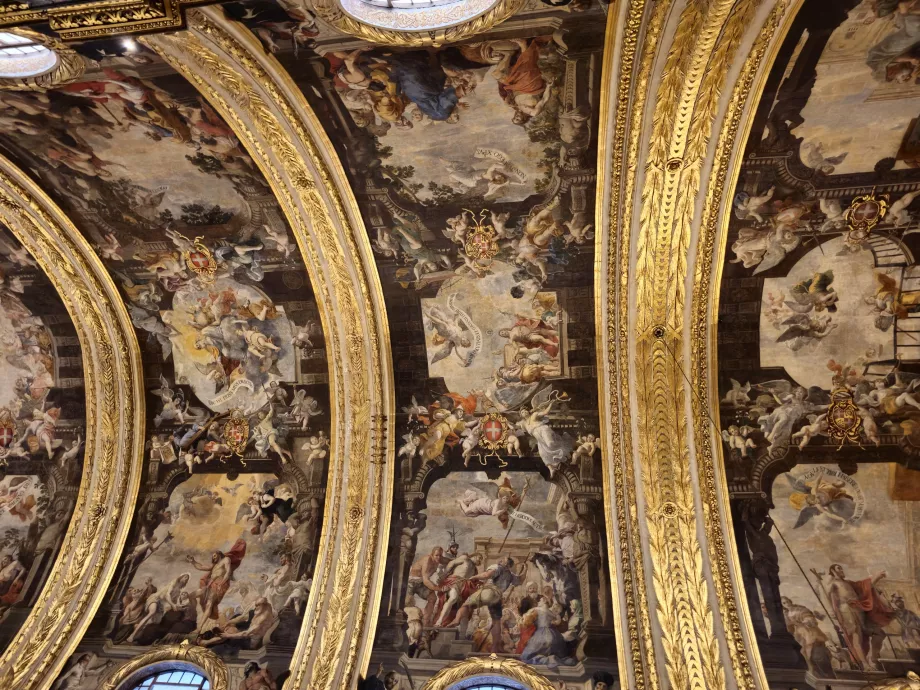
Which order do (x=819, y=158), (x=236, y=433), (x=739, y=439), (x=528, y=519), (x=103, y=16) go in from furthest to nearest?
(x=236, y=433) → (x=528, y=519) → (x=739, y=439) → (x=819, y=158) → (x=103, y=16)

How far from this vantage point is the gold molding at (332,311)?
767 cm

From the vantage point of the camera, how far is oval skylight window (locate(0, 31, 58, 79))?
25.7 feet

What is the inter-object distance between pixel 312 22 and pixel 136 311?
737 cm

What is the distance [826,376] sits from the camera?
9781 mm

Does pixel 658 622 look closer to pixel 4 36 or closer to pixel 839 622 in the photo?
pixel 839 622

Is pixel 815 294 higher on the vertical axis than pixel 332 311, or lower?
lower

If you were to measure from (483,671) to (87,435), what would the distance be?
30.5 feet

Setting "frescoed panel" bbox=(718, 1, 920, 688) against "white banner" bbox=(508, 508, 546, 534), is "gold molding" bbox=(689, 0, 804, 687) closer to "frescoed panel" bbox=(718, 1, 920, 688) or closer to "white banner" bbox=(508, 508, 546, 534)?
"frescoed panel" bbox=(718, 1, 920, 688)

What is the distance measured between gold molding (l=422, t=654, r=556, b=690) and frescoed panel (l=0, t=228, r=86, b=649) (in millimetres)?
7856

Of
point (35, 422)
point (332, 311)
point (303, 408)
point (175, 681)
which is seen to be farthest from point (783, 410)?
point (35, 422)

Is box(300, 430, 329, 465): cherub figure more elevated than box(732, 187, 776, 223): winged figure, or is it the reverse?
box(732, 187, 776, 223): winged figure

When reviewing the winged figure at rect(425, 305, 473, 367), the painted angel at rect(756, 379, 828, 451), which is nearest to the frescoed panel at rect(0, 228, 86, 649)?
the winged figure at rect(425, 305, 473, 367)

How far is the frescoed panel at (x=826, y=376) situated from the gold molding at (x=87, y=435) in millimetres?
11293

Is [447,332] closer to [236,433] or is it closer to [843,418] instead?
[236,433]
